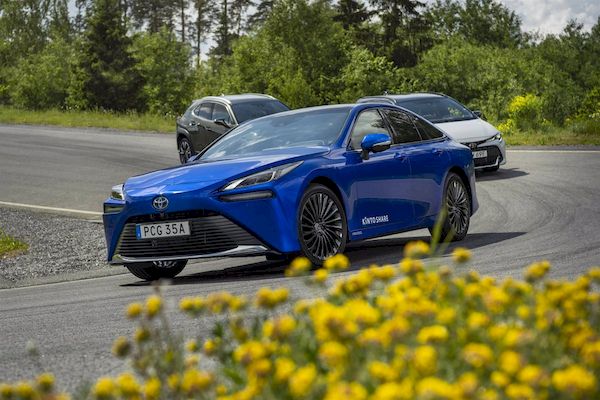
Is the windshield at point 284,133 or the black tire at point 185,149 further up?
the windshield at point 284,133

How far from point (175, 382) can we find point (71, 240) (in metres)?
11.5

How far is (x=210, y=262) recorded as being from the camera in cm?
1182

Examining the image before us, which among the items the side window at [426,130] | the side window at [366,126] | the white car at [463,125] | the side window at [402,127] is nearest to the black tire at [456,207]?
the side window at [426,130]

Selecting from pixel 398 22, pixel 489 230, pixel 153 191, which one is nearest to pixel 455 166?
pixel 489 230

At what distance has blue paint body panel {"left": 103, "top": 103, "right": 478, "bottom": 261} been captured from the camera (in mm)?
9172

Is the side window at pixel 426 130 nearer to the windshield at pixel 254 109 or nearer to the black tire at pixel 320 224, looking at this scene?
the black tire at pixel 320 224

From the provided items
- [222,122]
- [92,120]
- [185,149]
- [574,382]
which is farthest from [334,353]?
[92,120]

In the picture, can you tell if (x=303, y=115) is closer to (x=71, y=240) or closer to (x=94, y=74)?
(x=71, y=240)

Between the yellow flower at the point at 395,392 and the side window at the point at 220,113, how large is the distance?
67.2 feet

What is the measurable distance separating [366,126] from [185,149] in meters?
14.2

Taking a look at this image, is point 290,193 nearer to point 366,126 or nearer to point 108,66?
point 366,126

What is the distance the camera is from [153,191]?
31.1 feet

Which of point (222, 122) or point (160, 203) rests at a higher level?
point (160, 203)

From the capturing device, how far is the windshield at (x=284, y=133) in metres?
10.4
